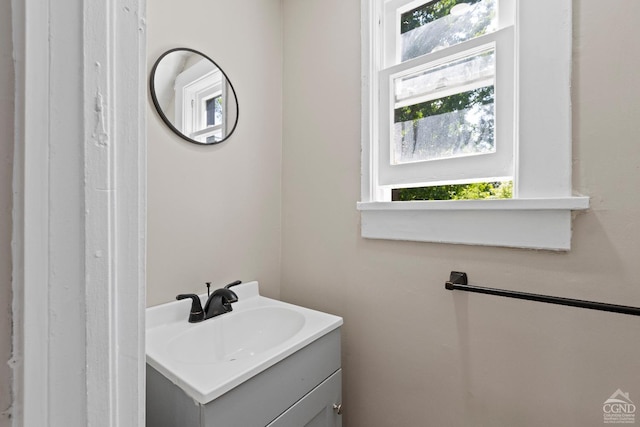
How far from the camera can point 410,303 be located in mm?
1028

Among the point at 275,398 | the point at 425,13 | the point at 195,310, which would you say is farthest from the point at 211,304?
the point at 425,13

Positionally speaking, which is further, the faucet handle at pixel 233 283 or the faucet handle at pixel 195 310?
the faucet handle at pixel 233 283

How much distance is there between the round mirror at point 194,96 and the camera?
102 cm

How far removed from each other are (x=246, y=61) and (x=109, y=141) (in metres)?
1.19

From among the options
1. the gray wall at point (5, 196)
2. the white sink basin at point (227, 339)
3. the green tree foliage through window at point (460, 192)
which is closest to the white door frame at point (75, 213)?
the gray wall at point (5, 196)

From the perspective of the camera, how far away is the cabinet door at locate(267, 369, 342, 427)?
0.81 meters

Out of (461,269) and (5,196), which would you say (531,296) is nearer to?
(461,269)

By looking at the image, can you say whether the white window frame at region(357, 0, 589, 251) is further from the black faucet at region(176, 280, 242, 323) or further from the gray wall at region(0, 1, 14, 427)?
the gray wall at region(0, 1, 14, 427)

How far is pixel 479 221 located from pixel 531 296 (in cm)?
24

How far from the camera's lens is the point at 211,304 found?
3.42ft

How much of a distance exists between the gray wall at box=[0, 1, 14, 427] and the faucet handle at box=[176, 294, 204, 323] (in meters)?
0.82

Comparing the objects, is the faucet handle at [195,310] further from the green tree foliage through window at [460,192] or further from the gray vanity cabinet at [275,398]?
the green tree foliage through window at [460,192]

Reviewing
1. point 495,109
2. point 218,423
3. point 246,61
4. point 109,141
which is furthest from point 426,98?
point 218,423

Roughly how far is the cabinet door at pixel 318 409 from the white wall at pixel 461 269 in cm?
19
